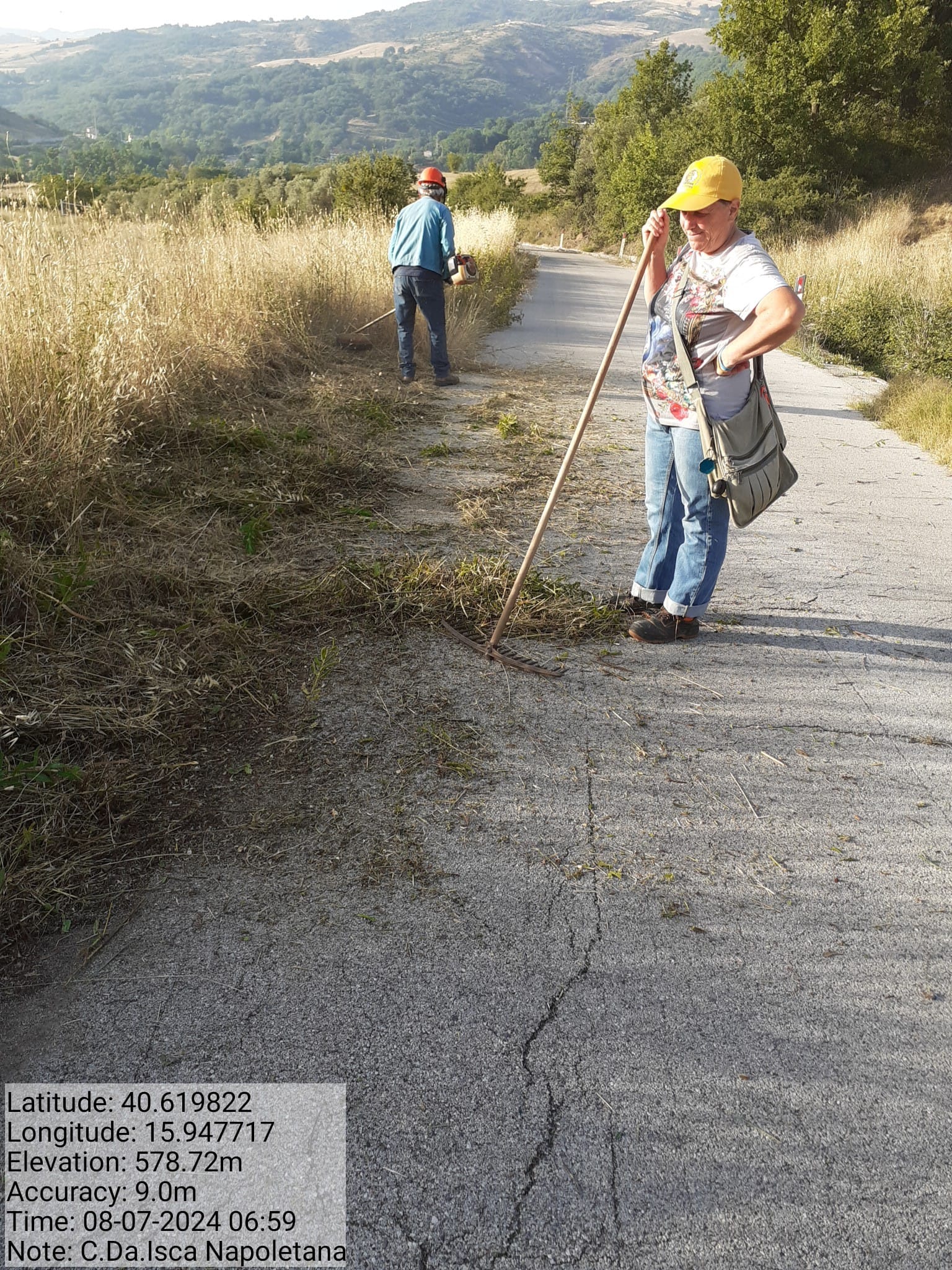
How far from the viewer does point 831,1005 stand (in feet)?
7.75

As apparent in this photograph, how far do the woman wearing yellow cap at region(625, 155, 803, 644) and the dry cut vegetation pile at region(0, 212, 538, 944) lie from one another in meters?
0.89

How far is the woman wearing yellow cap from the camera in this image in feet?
11.3

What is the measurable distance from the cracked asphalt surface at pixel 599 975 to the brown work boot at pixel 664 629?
0.24 meters

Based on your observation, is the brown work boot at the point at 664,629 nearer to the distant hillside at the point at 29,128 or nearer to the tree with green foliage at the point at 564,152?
the tree with green foliage at the point at 564,152

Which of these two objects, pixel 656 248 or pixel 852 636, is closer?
pixel 656 248

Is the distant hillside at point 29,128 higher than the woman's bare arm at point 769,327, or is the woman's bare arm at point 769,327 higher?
the distant hillside at point 29,128

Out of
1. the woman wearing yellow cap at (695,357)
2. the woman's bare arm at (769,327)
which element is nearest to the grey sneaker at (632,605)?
the woman wearing yellow cap at (695,357)

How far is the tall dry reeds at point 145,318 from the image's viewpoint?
4773 mm

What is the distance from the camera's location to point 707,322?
3.72m

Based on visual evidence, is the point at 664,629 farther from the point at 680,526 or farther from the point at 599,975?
the point at 599,975

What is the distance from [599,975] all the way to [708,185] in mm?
2911

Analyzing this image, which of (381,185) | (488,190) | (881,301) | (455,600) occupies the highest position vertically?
(488,190)

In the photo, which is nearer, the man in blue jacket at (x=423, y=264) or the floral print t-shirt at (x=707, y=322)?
the floral print t-shirt at (x=707, y=322)

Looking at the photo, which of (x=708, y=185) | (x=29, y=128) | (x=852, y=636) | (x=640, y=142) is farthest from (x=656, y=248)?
(x=29, y=128)
